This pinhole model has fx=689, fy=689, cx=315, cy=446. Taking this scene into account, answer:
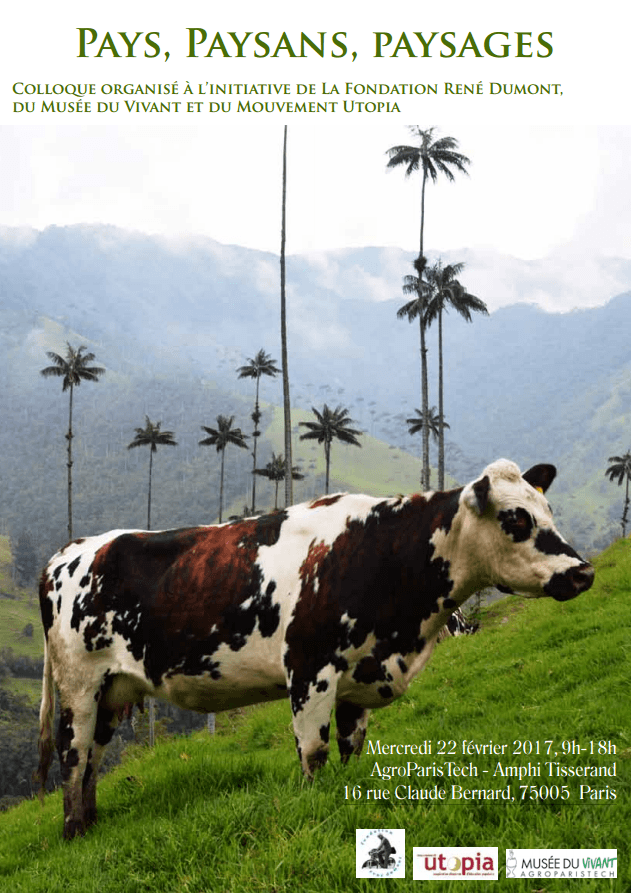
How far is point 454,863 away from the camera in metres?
3.66

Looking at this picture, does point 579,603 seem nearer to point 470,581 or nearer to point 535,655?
point 535,655

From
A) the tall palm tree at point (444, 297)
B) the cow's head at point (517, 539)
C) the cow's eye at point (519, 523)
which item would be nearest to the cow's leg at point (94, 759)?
the cow's head at point (517, 539)

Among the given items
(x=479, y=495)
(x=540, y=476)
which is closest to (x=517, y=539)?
(x=479, y=495)

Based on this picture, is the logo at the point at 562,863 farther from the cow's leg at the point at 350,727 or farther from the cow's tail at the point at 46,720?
the cow's tail at the point at 46,720

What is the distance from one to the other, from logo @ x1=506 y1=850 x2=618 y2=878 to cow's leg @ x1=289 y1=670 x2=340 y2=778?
1422 millimetres

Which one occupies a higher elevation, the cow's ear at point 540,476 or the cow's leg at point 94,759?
the cow's ear at point 540,476

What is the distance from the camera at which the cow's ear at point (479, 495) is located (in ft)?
14.9

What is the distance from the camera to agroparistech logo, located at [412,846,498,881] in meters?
3.56

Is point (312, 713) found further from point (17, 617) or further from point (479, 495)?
point (17, 617)

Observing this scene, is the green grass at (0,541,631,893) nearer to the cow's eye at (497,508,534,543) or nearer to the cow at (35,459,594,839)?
the cow at (35,459,594,839)

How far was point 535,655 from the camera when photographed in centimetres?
965

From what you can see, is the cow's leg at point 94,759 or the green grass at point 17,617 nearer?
the cow's leg at point 94,759

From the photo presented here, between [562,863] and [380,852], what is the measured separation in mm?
954

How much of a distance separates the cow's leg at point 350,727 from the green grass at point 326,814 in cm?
14
